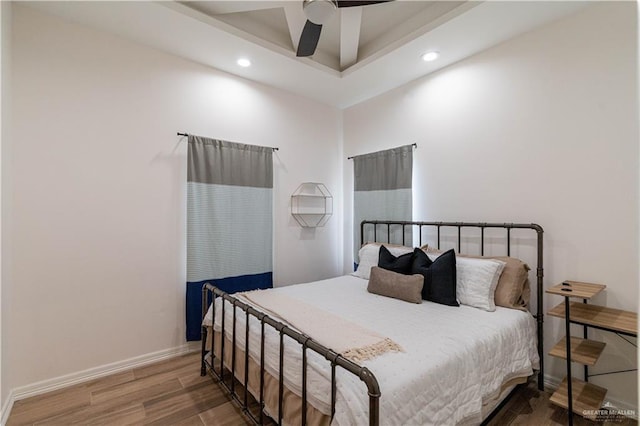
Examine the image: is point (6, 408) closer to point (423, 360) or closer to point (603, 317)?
point (423, 360)

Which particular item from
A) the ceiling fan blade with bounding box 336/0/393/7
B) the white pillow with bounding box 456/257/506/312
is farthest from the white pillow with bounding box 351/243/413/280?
the ceiling fan blade with bounding box 336/0/393/7

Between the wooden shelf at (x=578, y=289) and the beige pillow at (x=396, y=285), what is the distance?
32.5 inches

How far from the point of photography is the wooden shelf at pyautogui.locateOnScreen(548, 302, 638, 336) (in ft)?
5.47

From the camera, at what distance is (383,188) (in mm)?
3514

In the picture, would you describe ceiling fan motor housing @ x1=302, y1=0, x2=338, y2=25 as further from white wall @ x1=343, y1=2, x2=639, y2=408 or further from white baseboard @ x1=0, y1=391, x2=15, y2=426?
white baseboard @ x1=0, y1=391, x2=15, y2=426

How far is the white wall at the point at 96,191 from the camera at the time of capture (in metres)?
2.15

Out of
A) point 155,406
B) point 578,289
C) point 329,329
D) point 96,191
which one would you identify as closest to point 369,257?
point 329,329

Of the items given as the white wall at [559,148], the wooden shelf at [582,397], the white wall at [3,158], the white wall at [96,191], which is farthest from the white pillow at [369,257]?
the white wall at [3,158]

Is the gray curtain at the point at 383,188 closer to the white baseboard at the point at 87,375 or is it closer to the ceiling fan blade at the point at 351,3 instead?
the ceiling fan blade at the point at 351,3

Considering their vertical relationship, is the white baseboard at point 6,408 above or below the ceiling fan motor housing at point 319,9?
below

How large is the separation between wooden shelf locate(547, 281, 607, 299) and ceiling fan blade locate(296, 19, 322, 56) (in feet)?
7.72

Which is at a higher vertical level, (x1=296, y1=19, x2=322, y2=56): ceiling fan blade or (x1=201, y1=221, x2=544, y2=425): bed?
Answer: (x1=296, y1=19, x2=322, y2=56): ceiling fan blade

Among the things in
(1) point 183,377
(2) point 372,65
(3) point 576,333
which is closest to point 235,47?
(2) point 372,65

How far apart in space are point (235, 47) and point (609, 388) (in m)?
3.93
